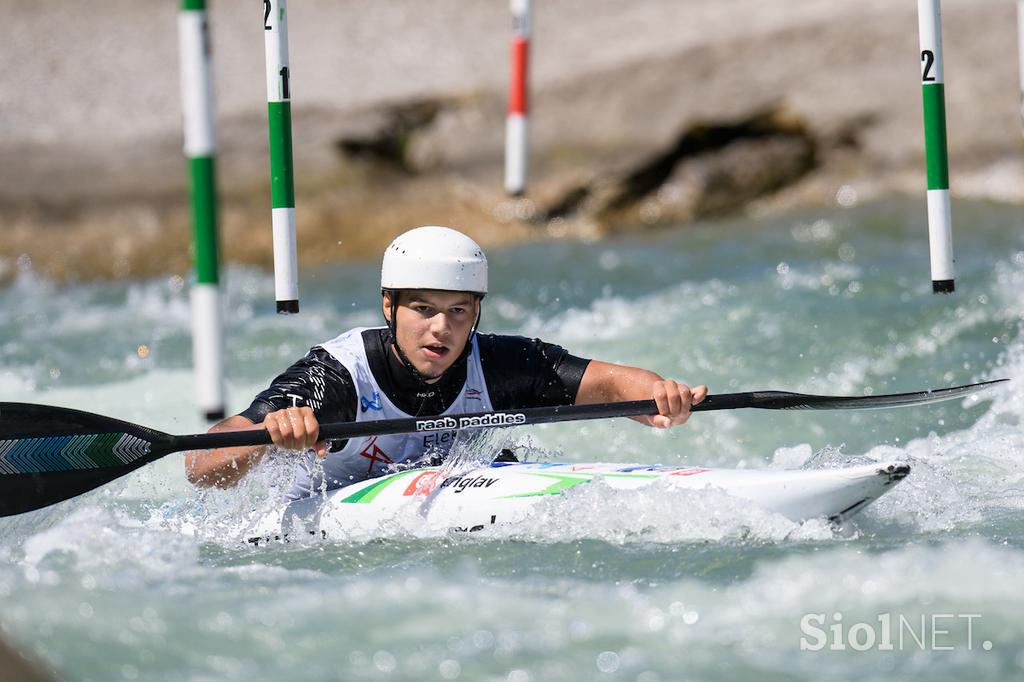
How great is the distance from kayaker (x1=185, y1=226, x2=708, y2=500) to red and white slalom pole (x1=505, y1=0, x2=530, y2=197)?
5391mm

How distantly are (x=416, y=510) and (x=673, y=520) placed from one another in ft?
2.85

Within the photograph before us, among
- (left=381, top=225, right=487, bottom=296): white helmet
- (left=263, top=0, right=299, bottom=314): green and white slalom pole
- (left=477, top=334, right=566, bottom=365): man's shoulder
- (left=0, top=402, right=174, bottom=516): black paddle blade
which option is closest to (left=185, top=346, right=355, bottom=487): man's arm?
(left=0, top=402, right=174, bottom=516): black paddle blade

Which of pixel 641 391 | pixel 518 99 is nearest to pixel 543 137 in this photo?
pixel 518 99

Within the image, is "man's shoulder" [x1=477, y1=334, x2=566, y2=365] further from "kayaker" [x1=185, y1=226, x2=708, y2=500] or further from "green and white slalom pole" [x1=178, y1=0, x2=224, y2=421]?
"green and white slalom pole" [x1=178, y1=0, x2=224, y2=421]

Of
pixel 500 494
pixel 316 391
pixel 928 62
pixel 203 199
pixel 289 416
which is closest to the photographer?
pixel 203 199

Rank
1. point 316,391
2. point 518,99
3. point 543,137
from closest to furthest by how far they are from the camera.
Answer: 1. point 316,391
2. point 518,99
3. point 543,137

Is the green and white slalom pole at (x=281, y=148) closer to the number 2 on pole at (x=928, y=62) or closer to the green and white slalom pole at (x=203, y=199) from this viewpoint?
the green and white slalom pole at (x=203, y=199)

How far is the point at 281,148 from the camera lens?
214 inches

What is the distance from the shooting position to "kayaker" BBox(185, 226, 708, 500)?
4.61 meters

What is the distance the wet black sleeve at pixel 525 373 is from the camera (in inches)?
196

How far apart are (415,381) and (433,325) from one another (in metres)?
0.27

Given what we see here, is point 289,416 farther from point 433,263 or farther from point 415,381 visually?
point 433,263

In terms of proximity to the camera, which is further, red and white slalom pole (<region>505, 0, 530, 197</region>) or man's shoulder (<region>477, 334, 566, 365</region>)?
red and white slalom pole (<region>505, 0, 530, 197</region>)

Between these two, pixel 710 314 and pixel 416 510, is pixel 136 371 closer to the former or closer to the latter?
pixel 710 314
